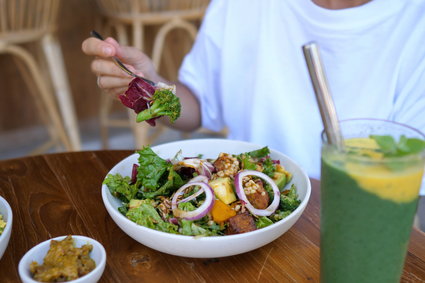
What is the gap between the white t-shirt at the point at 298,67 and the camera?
1.21 metres

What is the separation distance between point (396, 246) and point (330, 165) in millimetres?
147

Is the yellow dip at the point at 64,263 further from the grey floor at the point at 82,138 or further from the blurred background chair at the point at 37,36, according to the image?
the grey floor at the point at 82,138

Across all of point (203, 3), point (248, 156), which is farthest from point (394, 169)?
point (203, 3)

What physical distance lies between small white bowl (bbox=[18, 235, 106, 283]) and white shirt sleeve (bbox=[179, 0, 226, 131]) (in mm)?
866

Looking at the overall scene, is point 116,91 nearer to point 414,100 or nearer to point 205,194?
point 205,194

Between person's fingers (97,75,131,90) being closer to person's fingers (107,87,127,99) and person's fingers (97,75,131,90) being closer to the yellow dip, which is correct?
person's fingers (107,87,127,99)

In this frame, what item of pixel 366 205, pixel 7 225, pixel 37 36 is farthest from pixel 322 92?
pixel 37 36

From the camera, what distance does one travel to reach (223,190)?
0.83 meters

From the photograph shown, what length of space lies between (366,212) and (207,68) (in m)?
1.02

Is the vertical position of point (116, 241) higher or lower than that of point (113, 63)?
lower

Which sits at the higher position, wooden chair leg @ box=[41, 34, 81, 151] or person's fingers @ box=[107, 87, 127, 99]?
person's fingers @ box=[107, 87, 127, 99]

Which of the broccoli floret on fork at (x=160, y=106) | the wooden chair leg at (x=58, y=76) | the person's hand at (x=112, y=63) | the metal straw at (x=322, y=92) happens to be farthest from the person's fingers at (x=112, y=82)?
the wooden chair leg at (x=58, y=76)

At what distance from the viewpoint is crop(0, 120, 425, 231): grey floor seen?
308 centimetres

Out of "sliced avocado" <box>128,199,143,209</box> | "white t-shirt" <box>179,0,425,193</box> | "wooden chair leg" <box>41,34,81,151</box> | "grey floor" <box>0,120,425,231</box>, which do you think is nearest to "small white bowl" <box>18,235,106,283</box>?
"sliced avocado" <box>128,199,143,209</box>
